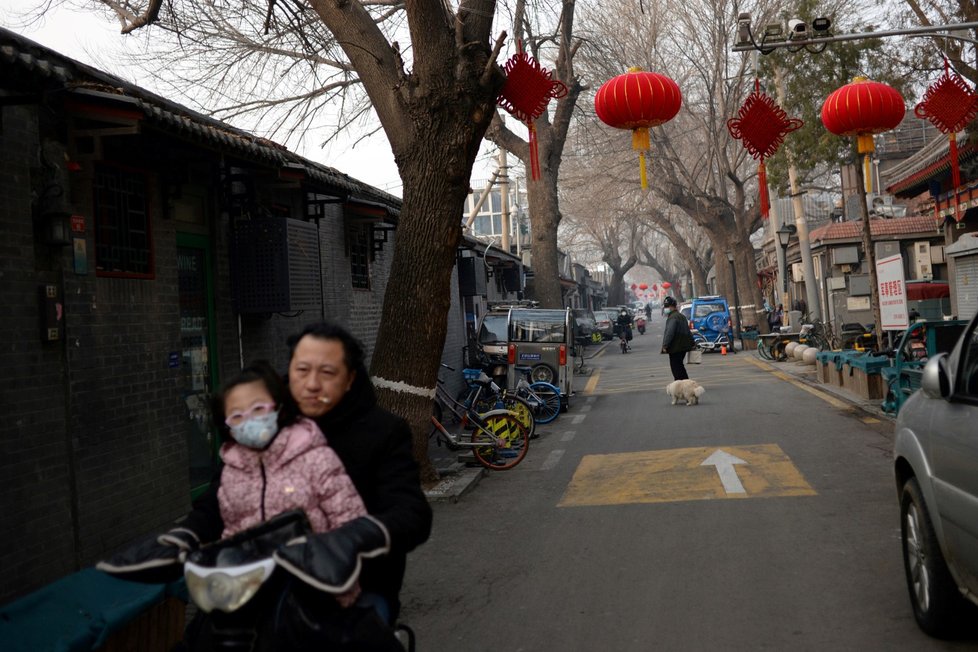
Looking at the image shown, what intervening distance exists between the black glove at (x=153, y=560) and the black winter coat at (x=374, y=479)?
0.11m

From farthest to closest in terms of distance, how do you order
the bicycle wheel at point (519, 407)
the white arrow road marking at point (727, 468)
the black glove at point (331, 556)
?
the bicycle wheel at point (519, 407) < the white arrow road marking at point (727, 468) < the black glove at point (331, 556)

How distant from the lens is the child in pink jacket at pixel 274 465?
294 cm

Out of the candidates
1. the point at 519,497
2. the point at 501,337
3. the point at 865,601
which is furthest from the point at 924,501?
the point at 501,337

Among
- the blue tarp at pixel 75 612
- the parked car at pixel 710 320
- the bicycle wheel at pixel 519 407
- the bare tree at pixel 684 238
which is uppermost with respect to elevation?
the bare tree at pixel 684 238

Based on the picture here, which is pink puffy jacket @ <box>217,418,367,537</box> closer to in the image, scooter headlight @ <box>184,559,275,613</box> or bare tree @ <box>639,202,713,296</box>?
scooter headlight @ <box>184,559,275,613</box>

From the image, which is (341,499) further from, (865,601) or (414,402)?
(414,402)

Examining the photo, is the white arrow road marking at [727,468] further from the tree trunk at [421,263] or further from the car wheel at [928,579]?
the car wheel at [928,579]

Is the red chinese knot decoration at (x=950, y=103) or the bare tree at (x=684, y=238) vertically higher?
the bare tree at (x=684, y=238)

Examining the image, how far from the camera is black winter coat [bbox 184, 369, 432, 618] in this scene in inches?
122

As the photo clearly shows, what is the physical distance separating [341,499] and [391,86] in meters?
7.68

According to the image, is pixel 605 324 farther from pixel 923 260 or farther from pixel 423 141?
pixel 423 141

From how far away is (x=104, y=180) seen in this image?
823 cm

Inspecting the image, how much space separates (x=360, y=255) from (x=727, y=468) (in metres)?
7.27

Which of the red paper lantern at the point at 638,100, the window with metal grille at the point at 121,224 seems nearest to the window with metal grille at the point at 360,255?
the red paper lantern at the point at 638,100
